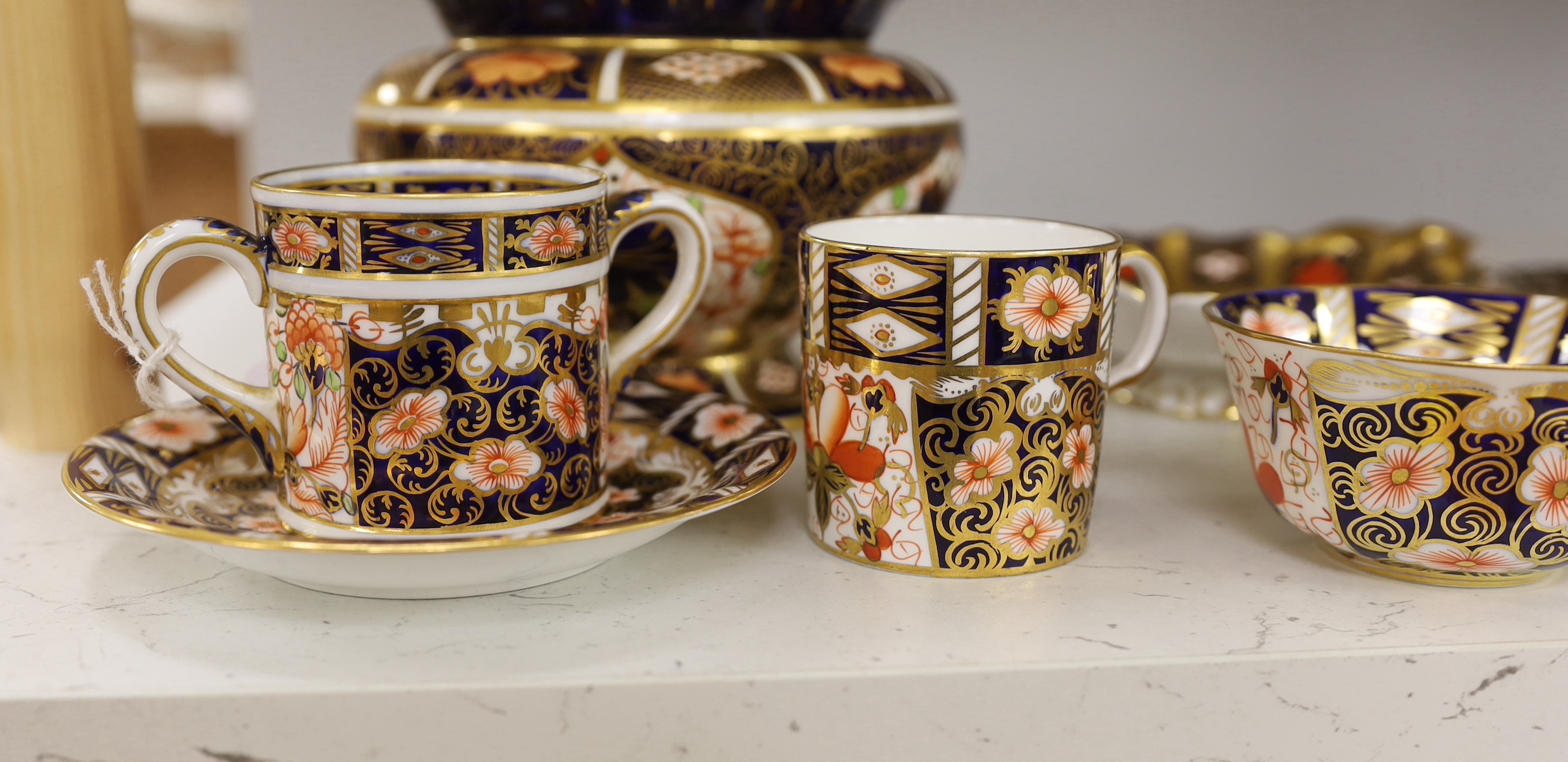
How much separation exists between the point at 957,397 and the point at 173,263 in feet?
0.96

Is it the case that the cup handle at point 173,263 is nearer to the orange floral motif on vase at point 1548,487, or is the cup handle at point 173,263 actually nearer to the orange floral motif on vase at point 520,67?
the orange floral motif on vase at point 520,67

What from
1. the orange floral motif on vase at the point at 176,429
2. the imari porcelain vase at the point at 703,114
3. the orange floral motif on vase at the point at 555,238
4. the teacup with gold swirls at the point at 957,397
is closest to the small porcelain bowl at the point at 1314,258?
the imari porcelain vase at the point at 703,114

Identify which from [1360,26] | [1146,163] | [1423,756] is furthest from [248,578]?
[1360,26]

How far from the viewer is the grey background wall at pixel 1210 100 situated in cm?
106

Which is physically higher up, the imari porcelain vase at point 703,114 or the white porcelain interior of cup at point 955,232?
the imari porcelain vase at point 703,114

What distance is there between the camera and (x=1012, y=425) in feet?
1.44

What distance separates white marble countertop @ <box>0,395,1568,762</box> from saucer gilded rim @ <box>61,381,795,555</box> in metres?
0.04

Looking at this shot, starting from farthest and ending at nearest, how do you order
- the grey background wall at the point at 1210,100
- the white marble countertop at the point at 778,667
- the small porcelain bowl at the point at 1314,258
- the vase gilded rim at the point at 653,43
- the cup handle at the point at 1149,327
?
the grey background wall at the point at 1210,100 → the small porcelain bowl at the point at 1314,258 → the vase gilded rim at the point at 653,43 → the cup handle at the point at 1149,327 → the white marble countertop at the point at 778,667

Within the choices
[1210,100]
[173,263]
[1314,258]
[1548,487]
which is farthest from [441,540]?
[1210,100]

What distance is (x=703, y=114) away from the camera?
0.56 m

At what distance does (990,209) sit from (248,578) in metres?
0.83

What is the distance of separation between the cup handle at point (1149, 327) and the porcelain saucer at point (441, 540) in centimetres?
14

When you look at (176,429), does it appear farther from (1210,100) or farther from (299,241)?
(1210,100)

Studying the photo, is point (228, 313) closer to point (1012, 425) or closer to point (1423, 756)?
point (1012, 425)
